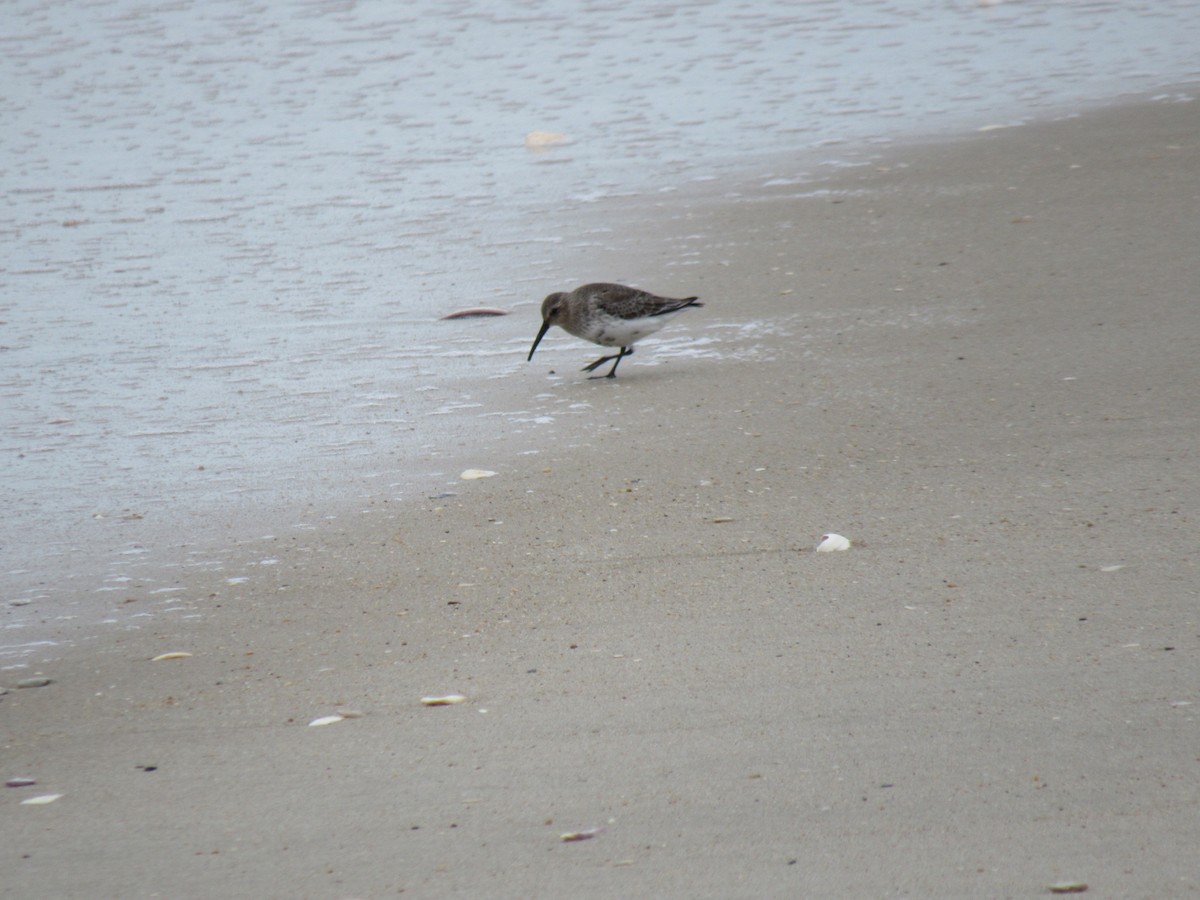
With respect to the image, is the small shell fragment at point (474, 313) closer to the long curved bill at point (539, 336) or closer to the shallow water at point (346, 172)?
the shallow water at point (346, 172)

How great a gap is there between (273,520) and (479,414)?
1208 mm

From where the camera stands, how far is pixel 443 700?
10.8 feet

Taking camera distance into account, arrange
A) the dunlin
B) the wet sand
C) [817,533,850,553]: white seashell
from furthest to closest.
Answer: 1. the dunlin
2. [817,533,850,553]: white seashell
3. the wet sand

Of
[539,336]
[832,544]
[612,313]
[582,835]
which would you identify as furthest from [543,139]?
[582,835]

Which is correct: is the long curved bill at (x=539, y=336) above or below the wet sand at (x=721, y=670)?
below

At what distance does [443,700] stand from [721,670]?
0.64 meters

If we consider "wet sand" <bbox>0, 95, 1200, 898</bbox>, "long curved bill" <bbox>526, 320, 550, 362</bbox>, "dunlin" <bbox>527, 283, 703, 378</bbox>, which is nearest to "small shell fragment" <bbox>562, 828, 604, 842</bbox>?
"wet sand" <bbox>0, 95, 1200, 898</bbox>

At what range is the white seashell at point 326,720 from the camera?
10.6 ft

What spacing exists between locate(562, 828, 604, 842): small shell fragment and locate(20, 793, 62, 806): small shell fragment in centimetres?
111

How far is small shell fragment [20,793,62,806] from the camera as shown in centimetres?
299

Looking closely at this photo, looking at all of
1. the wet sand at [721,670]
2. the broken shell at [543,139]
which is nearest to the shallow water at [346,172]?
the broken shell at [543,139]

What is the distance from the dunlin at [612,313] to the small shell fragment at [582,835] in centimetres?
356

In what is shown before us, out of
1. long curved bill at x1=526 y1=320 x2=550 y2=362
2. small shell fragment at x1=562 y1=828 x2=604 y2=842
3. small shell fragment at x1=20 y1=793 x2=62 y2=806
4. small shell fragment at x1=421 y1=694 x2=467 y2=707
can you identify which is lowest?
long curved bill at x1=526 y1=320 x2=550 y2=362

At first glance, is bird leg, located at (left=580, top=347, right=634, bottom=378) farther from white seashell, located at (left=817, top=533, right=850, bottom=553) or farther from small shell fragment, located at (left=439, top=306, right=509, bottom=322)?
white seashell, located at (left=817, top=533, right=850, bottom=553)
